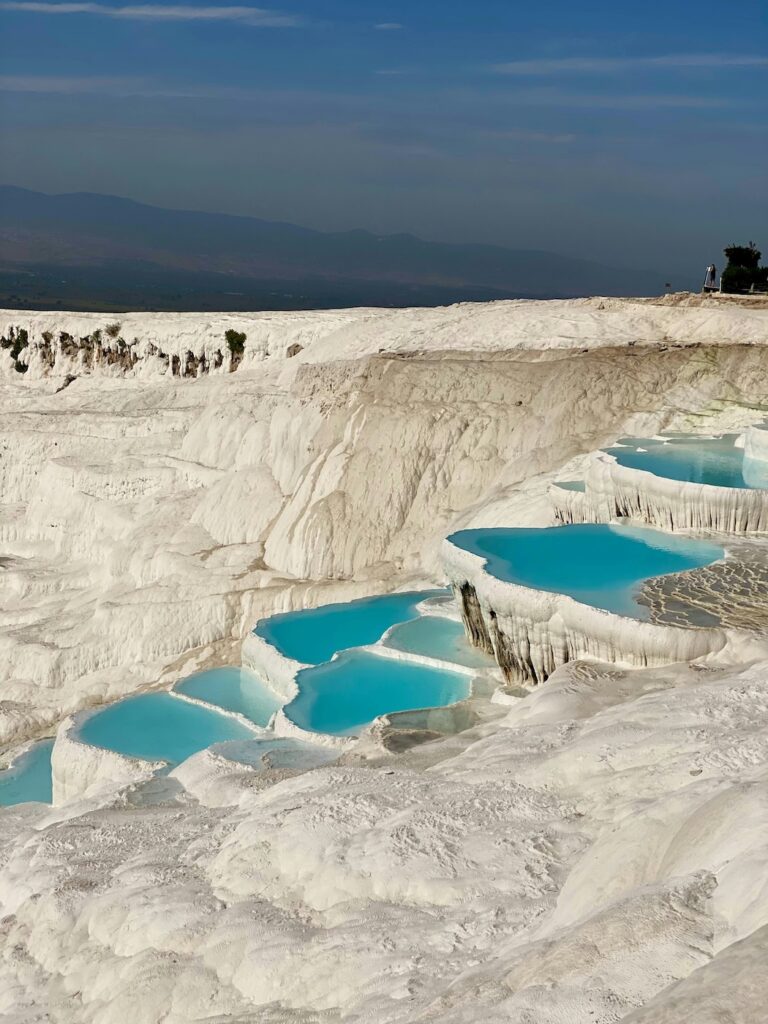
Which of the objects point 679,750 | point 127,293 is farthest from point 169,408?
point 127,293

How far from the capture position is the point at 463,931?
5.50 m

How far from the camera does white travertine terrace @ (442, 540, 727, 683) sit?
9891 mm

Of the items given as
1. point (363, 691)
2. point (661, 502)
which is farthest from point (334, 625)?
point (661, 502)

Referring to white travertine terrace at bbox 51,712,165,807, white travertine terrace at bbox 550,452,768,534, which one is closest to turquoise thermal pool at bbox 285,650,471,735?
white travertine terrace at bbox 51,712,165,807

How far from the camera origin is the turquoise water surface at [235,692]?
14.0 metres

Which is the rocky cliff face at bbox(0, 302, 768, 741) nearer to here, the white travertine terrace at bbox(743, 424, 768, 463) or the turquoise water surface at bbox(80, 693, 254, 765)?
the white travertine terrace at bbox(743, 424, 768, 463)

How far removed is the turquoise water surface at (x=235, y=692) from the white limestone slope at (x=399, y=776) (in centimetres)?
181

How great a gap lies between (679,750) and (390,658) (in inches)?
265

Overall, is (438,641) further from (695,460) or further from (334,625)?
(695,460)

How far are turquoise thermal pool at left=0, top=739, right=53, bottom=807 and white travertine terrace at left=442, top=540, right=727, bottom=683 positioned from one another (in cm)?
536

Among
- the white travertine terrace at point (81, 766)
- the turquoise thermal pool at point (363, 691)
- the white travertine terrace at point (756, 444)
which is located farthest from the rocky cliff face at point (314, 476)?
the white travertine terrace at point (81, 766)

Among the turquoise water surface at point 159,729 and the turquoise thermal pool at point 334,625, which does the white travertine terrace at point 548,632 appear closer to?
the turquoise thermal pool at point 334,625

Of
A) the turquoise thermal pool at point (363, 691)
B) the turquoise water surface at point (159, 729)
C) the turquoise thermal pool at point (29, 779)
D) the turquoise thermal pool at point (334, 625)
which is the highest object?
the turquoise thermal pool at point (363, 691)

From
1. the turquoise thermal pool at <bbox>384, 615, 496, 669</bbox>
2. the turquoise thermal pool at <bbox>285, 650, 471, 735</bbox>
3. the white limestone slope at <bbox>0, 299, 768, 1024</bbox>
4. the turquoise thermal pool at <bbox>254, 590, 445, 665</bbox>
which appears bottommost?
the turquoise thermal pool at <bbox>254, 590, 445, 665</bbox>
